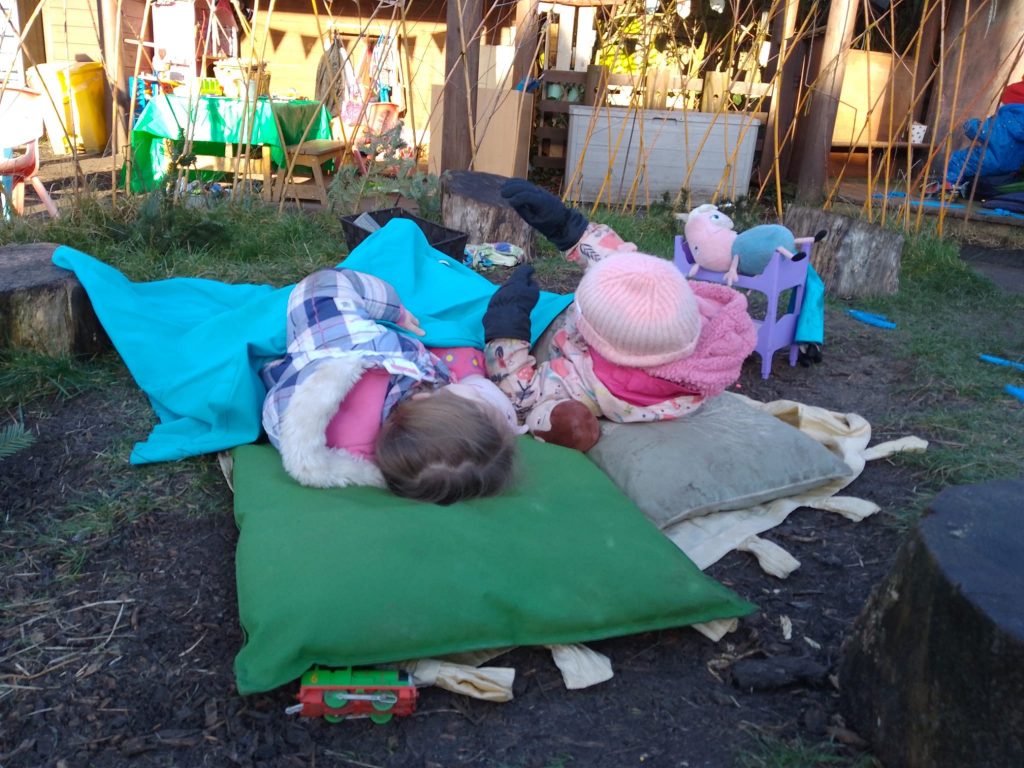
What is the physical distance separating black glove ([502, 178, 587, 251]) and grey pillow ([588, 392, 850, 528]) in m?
0.73

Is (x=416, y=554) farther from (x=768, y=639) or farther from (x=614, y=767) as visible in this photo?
(x=768, y=639)

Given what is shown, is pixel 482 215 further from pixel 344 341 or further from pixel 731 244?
pixel 344 341

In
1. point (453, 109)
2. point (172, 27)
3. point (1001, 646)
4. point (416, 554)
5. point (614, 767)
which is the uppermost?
point (172, 27)

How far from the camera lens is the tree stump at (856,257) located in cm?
418

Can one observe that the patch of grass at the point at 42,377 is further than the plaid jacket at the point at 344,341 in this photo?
Yes

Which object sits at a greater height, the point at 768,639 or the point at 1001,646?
the point at 1001,646

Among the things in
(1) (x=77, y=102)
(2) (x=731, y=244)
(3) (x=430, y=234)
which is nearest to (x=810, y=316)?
(2) (x=731, y=244)

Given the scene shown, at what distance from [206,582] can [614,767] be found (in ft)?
3.10

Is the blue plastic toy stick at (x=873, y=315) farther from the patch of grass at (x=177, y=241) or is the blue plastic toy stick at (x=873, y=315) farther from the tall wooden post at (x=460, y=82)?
the patch of grass at (x=177, y=241)

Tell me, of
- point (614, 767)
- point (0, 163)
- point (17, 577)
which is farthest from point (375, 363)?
point (0, 163)

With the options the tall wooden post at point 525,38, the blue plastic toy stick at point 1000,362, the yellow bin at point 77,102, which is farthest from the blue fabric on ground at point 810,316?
the yellow bin at point 77,102

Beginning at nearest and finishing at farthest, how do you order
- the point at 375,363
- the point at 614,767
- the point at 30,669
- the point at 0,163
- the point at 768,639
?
the point at 614,767 < the point at 30,669 < the point at 768,639 < the point at 375,363 < the point at 0,163

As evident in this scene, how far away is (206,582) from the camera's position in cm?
183

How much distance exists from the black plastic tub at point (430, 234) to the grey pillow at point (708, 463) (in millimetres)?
1525
